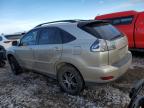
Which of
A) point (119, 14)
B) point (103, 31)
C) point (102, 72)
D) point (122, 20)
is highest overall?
point (119, 14)

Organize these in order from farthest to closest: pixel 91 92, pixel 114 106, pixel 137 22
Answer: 1. pixel 137 22
2. pixel 91 92
3. pixel 114 106

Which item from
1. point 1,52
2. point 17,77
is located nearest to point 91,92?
point 17,77

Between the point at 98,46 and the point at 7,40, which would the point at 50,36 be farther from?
the point at 7,40

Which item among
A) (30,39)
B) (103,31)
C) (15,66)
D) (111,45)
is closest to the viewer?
(111,45)

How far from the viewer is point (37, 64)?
5.80 metres

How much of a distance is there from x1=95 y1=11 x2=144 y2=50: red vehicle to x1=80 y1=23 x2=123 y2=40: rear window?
318 centimetres

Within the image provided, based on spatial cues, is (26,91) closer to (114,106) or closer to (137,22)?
(114,106)

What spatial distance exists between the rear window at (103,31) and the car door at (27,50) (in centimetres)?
185

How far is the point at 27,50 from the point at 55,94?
5.61 feet

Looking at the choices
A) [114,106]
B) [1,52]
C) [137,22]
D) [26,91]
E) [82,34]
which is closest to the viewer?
[114,106]

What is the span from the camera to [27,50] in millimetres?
6129

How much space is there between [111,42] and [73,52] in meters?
0.85

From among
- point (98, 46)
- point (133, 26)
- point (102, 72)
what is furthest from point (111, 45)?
point (133, 26)

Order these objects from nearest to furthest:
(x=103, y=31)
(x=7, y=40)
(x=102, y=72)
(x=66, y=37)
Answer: (x=102, y=72) < (x=103, y=31) < (x=66, y=37) < (x=7, y=40)
